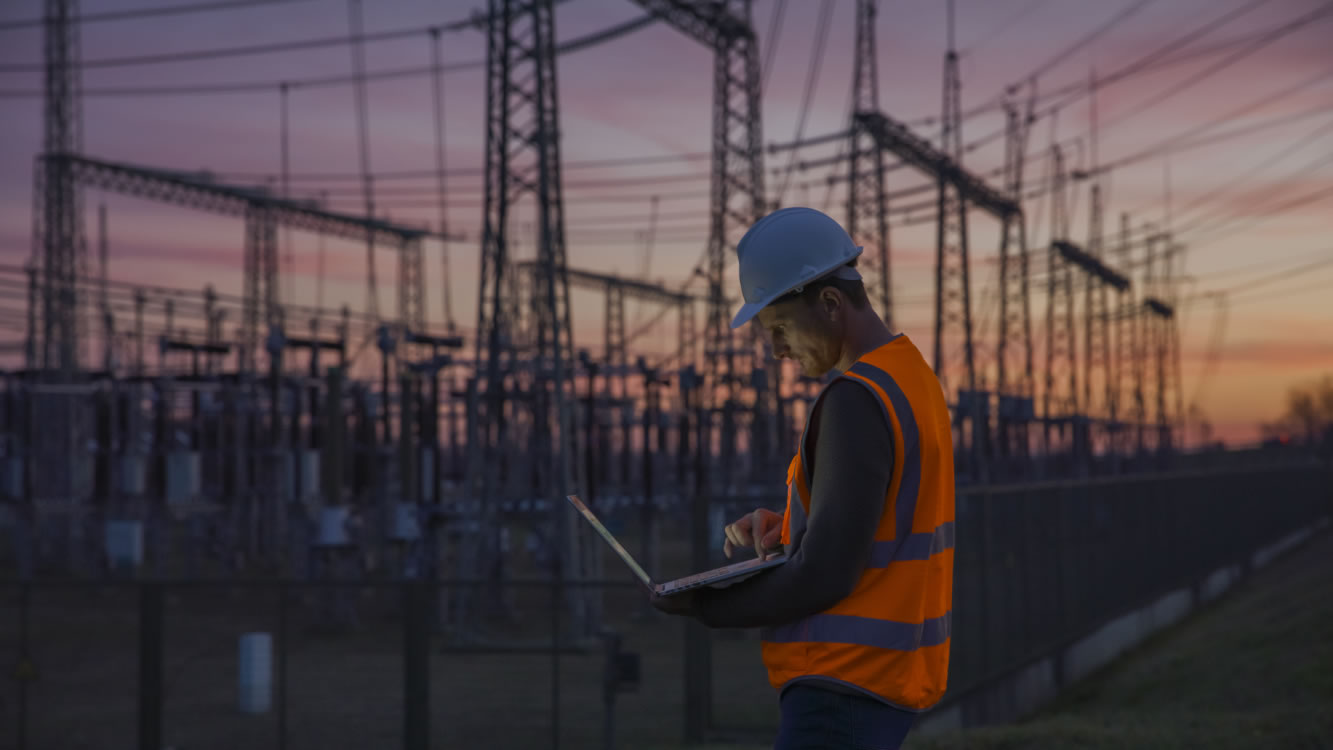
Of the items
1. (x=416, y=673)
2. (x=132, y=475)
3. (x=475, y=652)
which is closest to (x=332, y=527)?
(x=475, y=652)

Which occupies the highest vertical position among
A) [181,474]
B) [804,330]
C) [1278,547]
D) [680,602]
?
[804,330]

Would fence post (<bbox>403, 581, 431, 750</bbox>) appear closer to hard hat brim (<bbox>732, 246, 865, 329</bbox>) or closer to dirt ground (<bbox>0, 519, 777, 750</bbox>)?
dirt ground (<bbox>0, 519, 777, 750</bbox>)

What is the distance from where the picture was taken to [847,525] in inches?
86.3

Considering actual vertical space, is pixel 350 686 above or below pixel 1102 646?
above

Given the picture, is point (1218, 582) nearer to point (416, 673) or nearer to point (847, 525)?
point (416, 673)

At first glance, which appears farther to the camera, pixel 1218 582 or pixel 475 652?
pixel 1218 582

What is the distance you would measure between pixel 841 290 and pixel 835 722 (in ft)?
2.60

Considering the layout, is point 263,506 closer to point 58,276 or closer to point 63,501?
point 63,501

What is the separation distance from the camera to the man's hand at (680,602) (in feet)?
7.41

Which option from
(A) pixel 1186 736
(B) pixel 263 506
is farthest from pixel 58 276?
(A) pixel 1186 736

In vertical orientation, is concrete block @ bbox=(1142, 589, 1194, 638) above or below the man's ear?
below

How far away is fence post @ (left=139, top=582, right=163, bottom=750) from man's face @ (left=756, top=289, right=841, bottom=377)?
30.9 ft

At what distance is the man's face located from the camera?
7.95ft

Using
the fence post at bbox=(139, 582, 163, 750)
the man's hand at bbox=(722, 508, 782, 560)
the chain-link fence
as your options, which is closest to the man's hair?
the man's hand at bbox=(722, 508, 782, 560)
